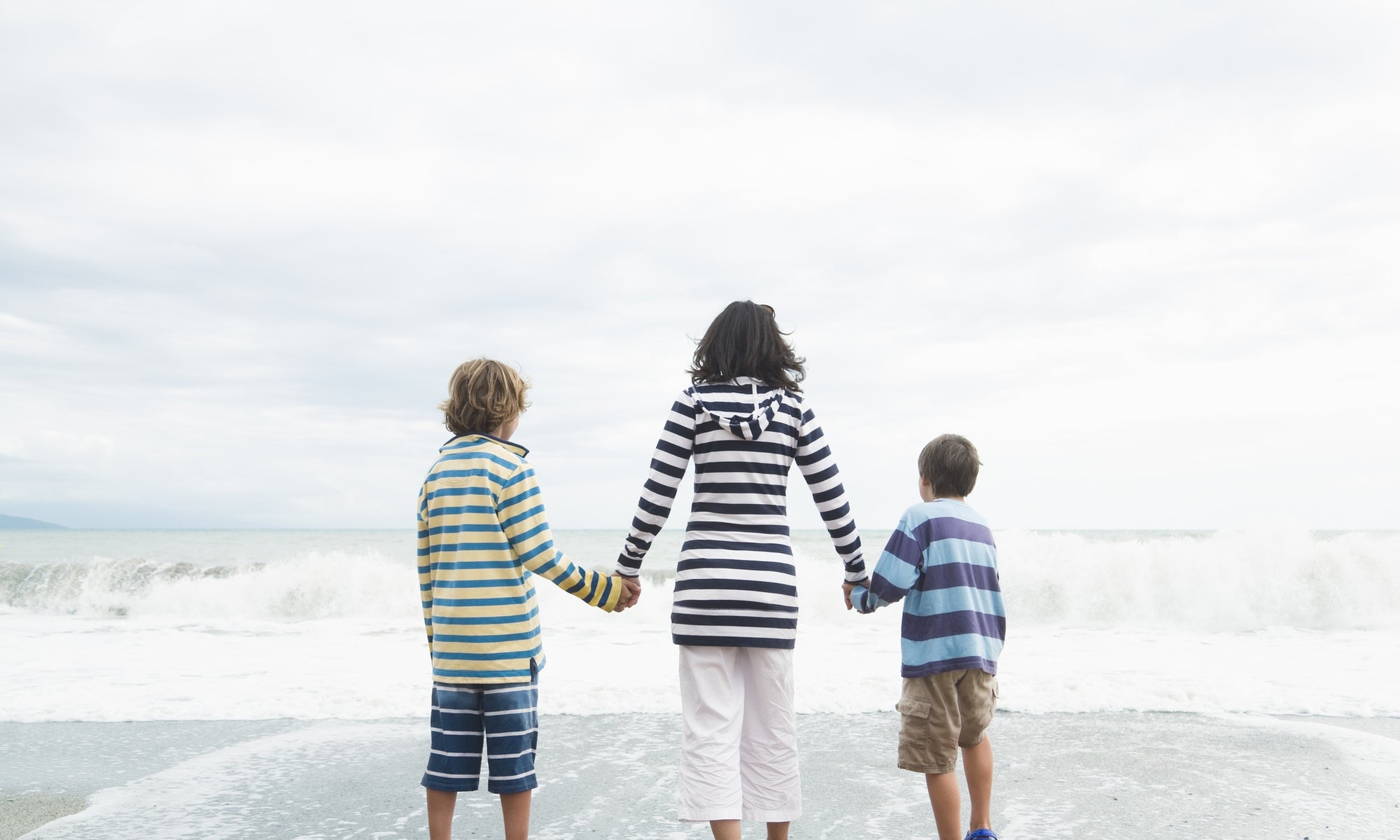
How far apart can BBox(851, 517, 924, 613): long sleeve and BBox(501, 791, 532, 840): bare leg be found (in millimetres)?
1264

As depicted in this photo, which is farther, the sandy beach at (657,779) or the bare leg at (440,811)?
the sandy beach at (657,779)

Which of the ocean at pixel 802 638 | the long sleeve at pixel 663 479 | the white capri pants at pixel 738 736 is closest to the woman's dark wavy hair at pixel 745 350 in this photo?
the long sleeve at pixel 663 479

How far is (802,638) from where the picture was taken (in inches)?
399

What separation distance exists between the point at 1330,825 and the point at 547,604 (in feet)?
33.8

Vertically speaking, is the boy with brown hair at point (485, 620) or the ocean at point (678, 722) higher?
the boy with brown hair at point (485, 620)

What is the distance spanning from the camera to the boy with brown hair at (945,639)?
3129 mm

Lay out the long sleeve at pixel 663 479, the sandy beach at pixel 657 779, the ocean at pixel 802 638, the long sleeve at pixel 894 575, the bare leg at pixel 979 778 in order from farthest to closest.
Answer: the ocean at pixel 802 638, the sandy beach at pixel 657 779, the bare leg at pixel 979 778, the long sleeve at pixel 894 575, the long sleeve at pixel 663 479

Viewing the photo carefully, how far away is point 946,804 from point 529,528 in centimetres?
171

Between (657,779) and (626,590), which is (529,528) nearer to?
(626,590)

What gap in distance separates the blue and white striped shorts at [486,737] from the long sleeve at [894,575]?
3.85 feet

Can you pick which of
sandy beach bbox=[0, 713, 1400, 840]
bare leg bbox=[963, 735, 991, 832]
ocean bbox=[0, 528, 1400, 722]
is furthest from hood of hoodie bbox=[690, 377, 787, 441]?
ocean bbox=[0, 528, 1400, 722]

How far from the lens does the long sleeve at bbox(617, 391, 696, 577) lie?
3.01 metres

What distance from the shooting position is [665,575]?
1958cm

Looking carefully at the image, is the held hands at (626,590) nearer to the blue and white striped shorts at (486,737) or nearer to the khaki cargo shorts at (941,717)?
the blue and white striped shorts at (486,737)
